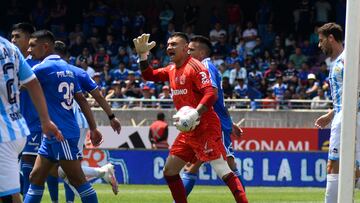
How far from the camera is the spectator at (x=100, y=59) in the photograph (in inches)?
1292

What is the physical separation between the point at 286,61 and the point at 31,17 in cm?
981

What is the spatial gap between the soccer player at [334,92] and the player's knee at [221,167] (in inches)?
50.6

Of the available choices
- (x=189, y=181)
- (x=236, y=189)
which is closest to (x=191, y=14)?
(x=189, y=181)

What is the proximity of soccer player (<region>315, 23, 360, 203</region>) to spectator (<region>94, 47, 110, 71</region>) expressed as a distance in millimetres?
22170

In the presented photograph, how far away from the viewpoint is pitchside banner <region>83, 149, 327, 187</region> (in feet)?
72.7

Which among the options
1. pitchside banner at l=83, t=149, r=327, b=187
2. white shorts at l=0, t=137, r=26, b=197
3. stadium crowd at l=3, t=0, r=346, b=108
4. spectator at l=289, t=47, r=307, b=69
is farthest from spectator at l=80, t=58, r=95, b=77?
white shorts at l=0, t=137, r=26, b=197

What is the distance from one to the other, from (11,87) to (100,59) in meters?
25.0

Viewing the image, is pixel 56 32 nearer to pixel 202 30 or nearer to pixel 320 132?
pixel 202 30

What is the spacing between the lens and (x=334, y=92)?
10602 mm

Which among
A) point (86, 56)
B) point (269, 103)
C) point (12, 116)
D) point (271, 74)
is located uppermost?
point (12, 116)

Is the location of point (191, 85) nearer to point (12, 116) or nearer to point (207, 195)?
point (12, 116)

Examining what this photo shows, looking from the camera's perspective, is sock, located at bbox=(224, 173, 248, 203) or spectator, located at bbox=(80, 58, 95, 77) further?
spectator, located at bbox=(80, 58, 95, 77)

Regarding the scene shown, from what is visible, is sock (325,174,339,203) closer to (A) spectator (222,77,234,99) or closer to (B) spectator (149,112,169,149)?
(B) spectator (149,112,169,149)

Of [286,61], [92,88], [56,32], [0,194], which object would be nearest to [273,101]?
[286,61]
